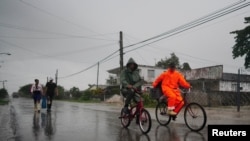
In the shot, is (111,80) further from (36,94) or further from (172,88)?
(172,88)

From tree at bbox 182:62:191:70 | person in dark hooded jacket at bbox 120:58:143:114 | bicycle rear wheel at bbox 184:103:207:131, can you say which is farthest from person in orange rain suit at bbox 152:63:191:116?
tree at bbox 182:62:191:70

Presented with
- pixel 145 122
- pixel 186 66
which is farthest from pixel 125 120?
pixel 186 66

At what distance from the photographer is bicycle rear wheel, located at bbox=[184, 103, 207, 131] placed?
770cm

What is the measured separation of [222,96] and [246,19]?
20.7 metres

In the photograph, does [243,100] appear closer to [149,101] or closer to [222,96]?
[222,96]

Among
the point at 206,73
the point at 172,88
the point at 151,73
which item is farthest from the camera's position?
the point at 151,73

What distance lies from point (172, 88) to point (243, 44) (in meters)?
36.3

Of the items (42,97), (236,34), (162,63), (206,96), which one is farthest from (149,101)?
(162,63)

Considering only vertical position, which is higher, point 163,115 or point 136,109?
point 136,109

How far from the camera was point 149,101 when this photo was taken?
28.7 m

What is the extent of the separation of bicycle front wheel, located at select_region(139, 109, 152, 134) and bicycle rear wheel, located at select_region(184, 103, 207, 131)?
1.23 meters

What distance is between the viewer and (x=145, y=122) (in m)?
7.65

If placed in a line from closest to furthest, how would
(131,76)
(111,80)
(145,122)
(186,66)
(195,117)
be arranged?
(145,122)
(195,117)
(131,76)
(111,80)
(186,66)

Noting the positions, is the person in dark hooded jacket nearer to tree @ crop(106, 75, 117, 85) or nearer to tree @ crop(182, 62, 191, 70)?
tree @ crop(106, 75, 117, 85)
